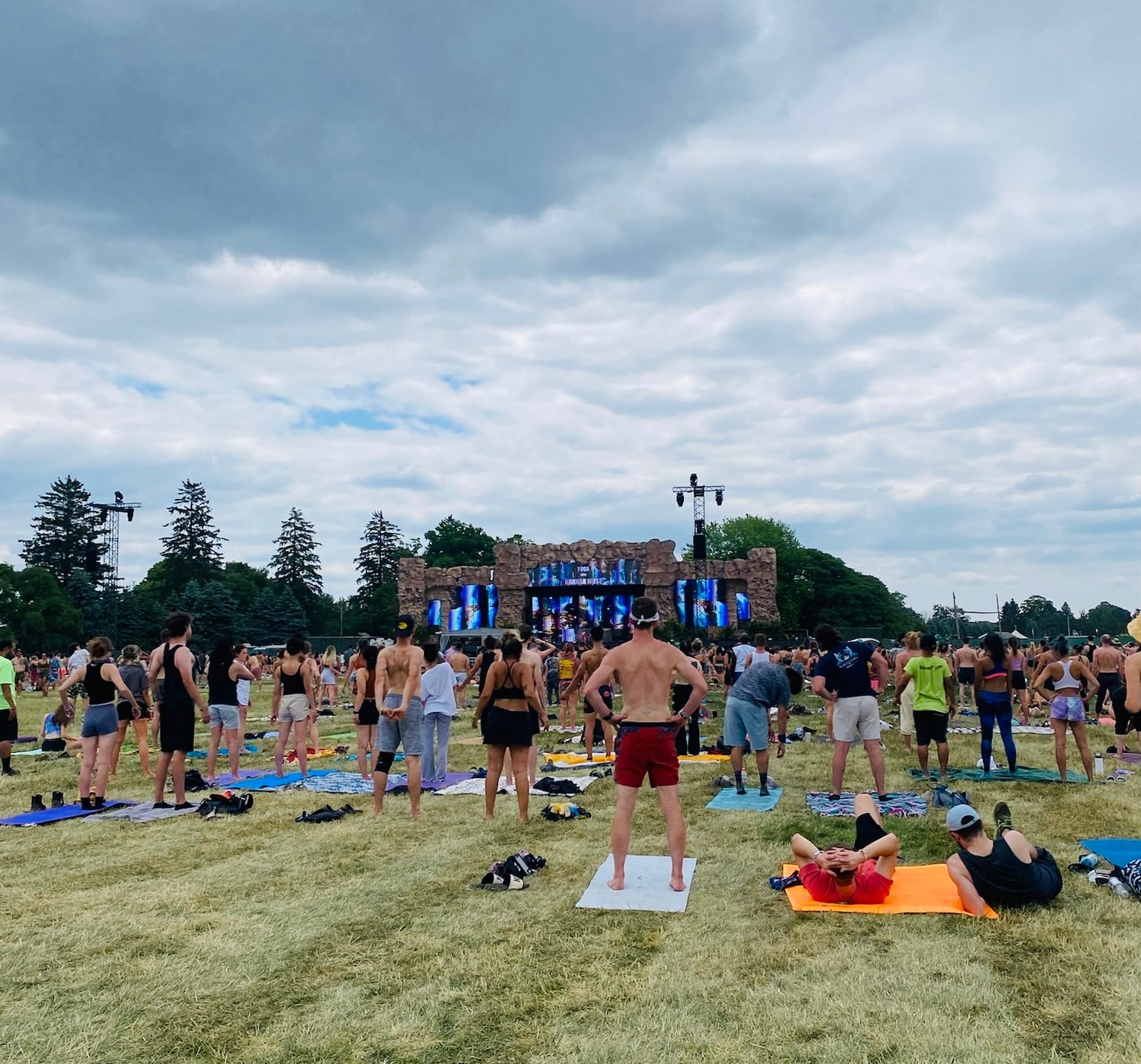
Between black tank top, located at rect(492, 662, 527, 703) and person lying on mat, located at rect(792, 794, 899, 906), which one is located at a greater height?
black tank top, located at rect(492, 662, 527, 703)

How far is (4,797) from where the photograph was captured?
10.3m

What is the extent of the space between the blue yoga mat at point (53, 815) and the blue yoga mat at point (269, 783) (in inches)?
55.8

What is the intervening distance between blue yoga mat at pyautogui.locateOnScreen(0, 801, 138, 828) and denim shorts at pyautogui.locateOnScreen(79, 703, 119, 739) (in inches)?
29.7

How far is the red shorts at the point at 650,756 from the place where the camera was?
5910 millimetres

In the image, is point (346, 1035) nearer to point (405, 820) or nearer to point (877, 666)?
point (405, 820)

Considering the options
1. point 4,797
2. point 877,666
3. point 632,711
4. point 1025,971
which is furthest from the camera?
point 4,797

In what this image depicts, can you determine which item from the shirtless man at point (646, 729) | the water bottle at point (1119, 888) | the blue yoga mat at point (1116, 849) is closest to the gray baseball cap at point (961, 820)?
the water bottle at point (1119, 888)

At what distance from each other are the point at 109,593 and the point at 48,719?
53336mm

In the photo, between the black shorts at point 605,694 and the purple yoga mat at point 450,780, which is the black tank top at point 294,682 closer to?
the purple yoga mat at point 450,780

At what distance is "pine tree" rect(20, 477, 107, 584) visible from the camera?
3265 inches

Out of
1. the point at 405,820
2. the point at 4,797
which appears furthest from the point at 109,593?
the point at 405,820

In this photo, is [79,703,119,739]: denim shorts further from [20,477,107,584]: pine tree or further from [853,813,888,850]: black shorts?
[20,477,107,584]: pine tree

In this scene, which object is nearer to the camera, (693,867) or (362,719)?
(693,867)

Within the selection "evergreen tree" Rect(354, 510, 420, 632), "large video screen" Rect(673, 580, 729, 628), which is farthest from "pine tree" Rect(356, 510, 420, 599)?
"large video screen" Rect(673, 580, 729, 628)
